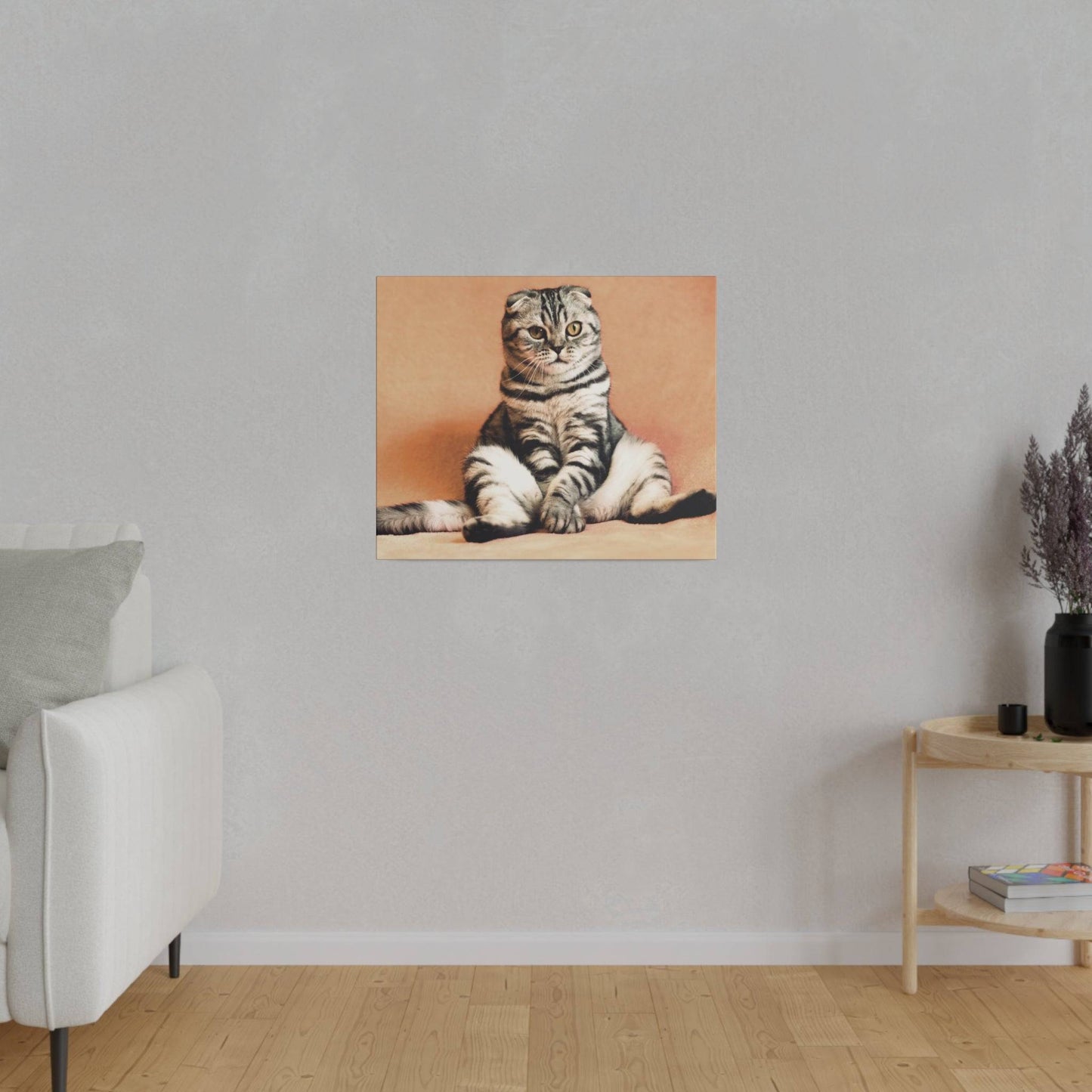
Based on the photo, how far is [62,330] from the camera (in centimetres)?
258

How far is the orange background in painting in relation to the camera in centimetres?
256

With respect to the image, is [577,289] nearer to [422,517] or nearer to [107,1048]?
[422,517]

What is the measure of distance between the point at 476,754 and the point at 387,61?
168cm

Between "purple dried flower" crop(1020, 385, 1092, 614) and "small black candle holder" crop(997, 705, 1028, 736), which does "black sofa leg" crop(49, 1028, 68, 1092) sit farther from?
"purple dried flower" crop(1020, 385, 1092, 614)

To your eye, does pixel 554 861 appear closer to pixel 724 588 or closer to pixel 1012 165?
pixel 724 588

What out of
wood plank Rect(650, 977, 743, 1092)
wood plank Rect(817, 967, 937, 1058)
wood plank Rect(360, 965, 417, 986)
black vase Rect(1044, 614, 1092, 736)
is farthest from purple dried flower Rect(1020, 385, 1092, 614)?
wood plank Rect(360, 965, 417, 986)

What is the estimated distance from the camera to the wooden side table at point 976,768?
2199mm

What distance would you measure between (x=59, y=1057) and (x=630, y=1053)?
1.02 metres

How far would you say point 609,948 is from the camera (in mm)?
2543

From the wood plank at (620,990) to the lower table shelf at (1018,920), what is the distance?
2.24 feet

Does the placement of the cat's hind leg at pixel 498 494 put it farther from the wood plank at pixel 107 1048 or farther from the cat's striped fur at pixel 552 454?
the wood plank at pixel 107 1048

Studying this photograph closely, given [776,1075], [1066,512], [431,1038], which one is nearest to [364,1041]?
[431,1038]

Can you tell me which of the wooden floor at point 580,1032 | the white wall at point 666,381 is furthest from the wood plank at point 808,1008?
the white wall at point 666,381

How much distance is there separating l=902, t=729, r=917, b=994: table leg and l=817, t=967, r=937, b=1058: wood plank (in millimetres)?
55
